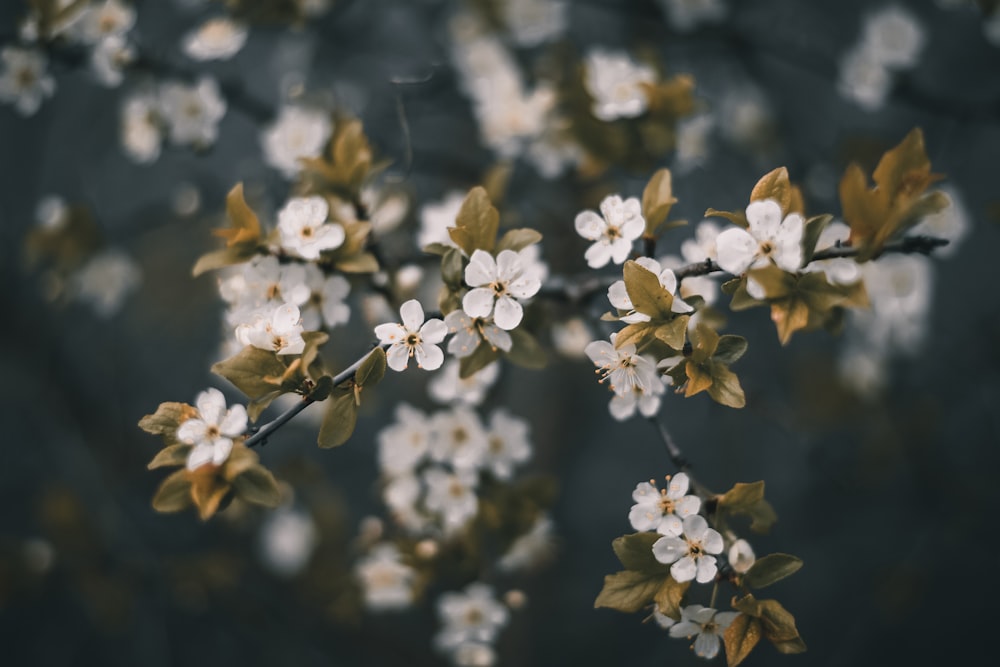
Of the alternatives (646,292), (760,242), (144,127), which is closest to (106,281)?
(144,127)

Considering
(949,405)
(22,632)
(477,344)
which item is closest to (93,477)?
(22,632)

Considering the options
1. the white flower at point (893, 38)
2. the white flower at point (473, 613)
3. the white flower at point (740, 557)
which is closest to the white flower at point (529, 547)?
the white flower at point (473, 613)

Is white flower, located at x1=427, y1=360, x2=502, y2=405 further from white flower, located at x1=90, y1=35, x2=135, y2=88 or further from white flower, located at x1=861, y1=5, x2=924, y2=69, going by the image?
white flower, located at x1=861, y1=5, x2=924, y2=69

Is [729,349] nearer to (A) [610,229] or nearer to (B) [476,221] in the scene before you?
(A) [610,229]

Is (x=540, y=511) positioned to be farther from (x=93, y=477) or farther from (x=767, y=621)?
(x=93, y=477)

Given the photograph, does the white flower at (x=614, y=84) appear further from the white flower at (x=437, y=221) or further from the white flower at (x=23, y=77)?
the white flower at (x=23, y=77)

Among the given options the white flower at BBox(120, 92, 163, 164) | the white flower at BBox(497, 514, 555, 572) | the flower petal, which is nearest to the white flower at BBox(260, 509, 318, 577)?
the white flower at BBox(497, 514, 555, 572)
